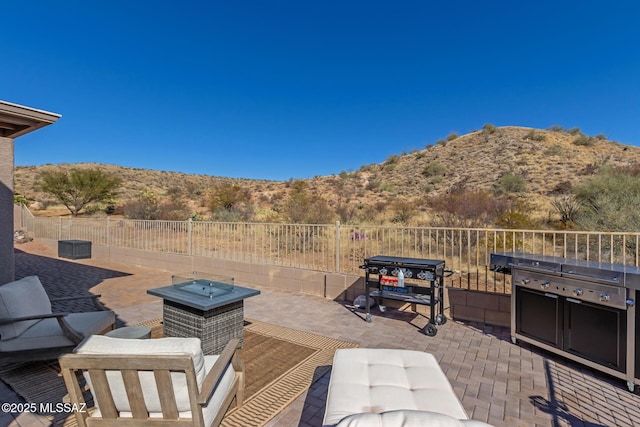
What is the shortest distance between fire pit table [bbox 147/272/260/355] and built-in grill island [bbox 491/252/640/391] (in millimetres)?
3658

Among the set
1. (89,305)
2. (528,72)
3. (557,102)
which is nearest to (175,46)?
(89,305)

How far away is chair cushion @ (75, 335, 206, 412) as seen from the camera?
1870mm

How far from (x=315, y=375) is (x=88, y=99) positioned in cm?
1903

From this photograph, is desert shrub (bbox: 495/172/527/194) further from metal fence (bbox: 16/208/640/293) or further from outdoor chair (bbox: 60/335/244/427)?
outdoor chair (bbox: 60/335/244/427)

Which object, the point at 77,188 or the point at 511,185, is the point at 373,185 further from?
the point at 77,188

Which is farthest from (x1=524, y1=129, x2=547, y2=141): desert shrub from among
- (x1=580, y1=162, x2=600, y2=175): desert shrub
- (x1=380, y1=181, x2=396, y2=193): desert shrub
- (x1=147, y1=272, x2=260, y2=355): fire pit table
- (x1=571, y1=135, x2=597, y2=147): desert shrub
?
(x1=147, y1=272, x2=260, y2=355): fire pit table

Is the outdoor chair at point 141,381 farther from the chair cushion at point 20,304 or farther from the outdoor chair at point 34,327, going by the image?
the chair cushion at point 20,304

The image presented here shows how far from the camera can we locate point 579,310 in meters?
3.49

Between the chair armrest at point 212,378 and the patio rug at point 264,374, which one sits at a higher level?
the chair armrest at point 212,378

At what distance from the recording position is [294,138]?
26.7m

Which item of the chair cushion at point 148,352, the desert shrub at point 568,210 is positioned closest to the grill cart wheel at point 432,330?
the chair cushion at point 148,352

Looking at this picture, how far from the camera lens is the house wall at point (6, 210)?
4823 mm

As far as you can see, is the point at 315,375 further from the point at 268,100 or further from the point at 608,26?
the point at 268,100

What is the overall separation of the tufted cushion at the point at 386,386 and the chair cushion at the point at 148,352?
0.92 m
